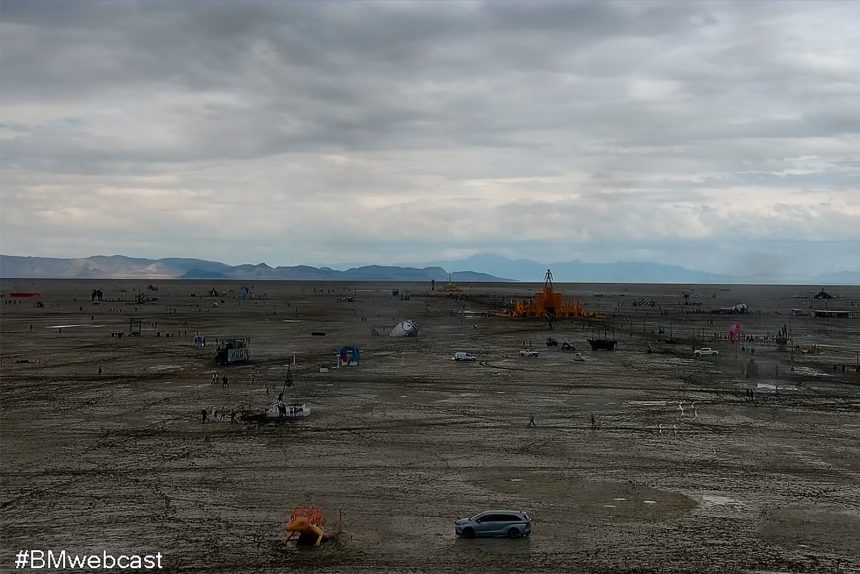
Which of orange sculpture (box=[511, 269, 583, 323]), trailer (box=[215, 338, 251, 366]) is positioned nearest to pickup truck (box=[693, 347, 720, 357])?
trailer (box=[215, 338, 251, 366])

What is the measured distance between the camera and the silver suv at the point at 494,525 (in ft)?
104

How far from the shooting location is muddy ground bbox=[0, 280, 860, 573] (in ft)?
101

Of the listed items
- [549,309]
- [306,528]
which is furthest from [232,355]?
[549,309]

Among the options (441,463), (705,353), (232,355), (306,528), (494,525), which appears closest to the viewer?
(306,528)

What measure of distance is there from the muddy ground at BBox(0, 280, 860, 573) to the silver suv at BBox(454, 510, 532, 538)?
1.59ft

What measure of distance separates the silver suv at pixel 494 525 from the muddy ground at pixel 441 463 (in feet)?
1.59

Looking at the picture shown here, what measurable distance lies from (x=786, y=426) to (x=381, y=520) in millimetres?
33741

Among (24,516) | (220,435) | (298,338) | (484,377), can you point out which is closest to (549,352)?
(484,377)

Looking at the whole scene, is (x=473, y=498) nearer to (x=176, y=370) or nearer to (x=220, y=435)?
(x=220, y=435)

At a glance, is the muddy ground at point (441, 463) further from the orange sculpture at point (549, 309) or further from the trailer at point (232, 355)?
the orange sculpture at point (549, 309)

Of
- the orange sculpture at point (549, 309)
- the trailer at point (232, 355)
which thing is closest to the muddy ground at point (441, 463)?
the trailer at point (232, 355)

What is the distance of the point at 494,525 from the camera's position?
3161 cm

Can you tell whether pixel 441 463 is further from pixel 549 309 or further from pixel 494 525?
pixel 549 309

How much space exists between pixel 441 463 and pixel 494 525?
38.6 feet
